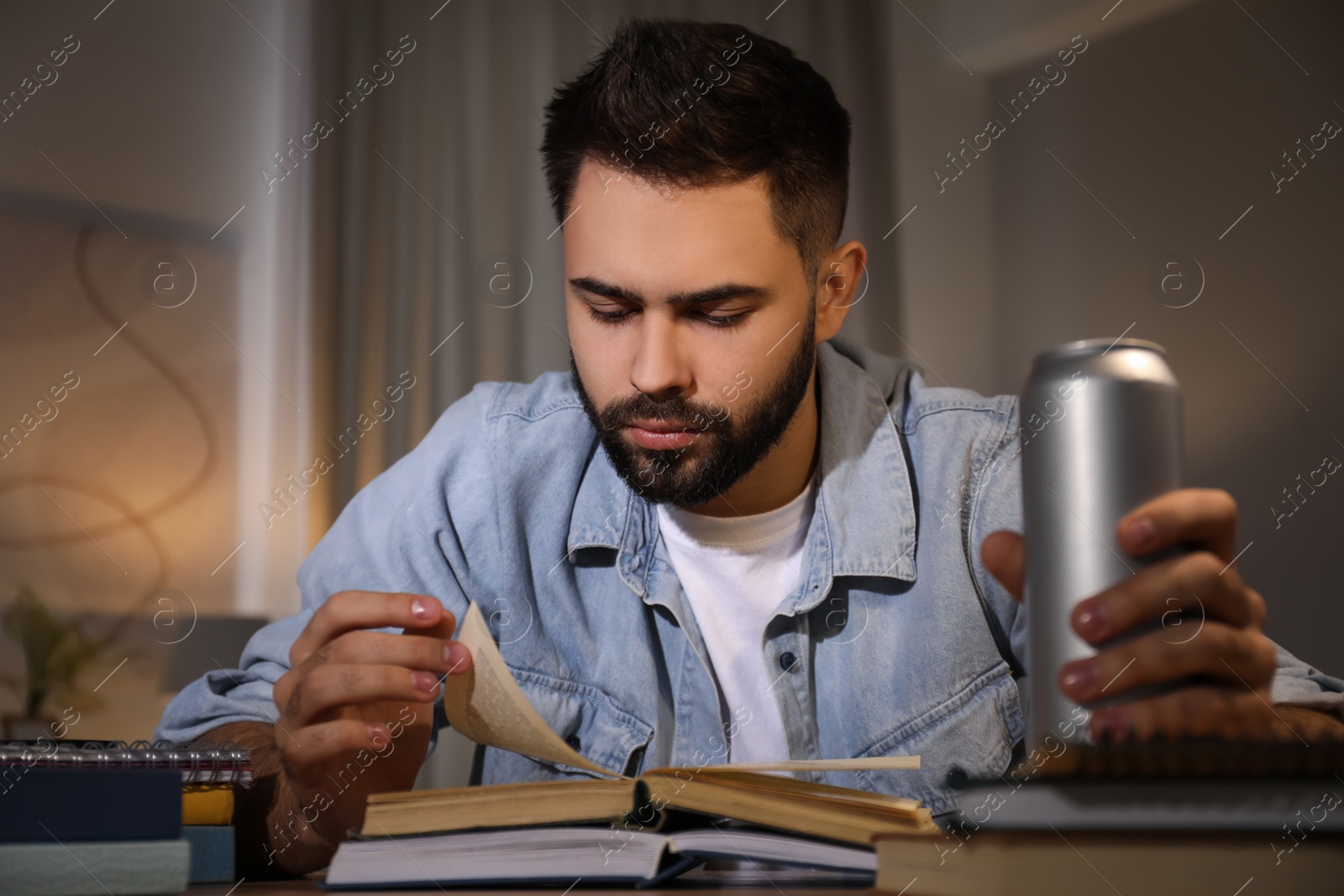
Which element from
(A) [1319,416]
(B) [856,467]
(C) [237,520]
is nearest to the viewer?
(B) [856,467]

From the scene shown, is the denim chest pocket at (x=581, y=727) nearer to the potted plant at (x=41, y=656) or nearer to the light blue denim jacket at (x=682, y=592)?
the light blue denim jacket at (x=682, y=592)

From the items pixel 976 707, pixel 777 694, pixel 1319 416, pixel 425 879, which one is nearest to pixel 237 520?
pixel 777 694

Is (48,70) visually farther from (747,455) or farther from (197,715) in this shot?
(747,455)

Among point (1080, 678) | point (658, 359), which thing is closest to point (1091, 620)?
point (1080, 678)

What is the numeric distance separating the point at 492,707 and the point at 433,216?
133cm

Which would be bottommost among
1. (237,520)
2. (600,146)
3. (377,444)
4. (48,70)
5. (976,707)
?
(976,707)

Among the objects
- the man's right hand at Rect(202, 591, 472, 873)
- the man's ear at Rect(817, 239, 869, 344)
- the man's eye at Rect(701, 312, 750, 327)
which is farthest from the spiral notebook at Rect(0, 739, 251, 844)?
the man's ear at Rect(817, 239, 869, 344)

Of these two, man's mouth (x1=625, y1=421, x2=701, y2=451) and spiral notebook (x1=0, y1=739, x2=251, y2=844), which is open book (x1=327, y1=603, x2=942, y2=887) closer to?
spiral notebook (x1=0, y1=739, x2=251, y2=844)

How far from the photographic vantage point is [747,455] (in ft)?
3.80

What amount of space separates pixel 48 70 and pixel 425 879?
1711 millimetres

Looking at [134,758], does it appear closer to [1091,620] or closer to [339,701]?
[339,701]

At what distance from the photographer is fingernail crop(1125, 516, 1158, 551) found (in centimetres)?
46

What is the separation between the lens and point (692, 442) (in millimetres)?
1132

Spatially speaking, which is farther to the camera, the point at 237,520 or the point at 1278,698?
the point at 237,520
